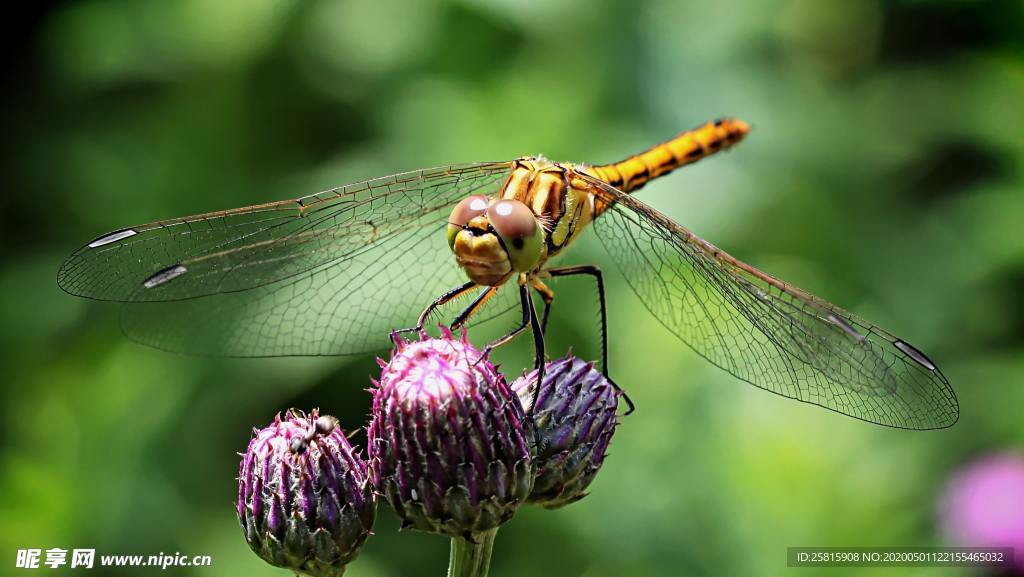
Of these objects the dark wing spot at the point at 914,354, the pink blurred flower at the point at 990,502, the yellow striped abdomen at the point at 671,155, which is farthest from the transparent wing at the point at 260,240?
the pink blurred flower at the point at 990,502

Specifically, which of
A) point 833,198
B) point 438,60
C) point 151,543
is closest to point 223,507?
point 151,543

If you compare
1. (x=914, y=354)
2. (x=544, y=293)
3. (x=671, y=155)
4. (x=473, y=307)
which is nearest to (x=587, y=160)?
(x=671, y=155)

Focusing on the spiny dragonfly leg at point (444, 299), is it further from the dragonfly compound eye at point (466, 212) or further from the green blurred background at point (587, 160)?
the green blurred background at point (587, 160)

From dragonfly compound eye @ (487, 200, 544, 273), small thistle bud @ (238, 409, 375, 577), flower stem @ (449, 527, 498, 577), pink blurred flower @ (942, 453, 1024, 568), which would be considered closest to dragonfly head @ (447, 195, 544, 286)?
dragonfly compound eye @ (487, 200, 544, 273)

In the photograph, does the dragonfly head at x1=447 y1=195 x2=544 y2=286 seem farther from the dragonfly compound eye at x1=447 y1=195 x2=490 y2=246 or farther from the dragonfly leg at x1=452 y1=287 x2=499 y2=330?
the dragonfly leg at x1=452 y1=287 x2=499 y2=330

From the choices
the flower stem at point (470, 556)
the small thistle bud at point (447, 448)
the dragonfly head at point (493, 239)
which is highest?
the dragonfly head at point (493, 239)

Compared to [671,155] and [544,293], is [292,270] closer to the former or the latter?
[544,293]

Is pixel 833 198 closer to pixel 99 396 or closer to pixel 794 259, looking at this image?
pixel 794 259
